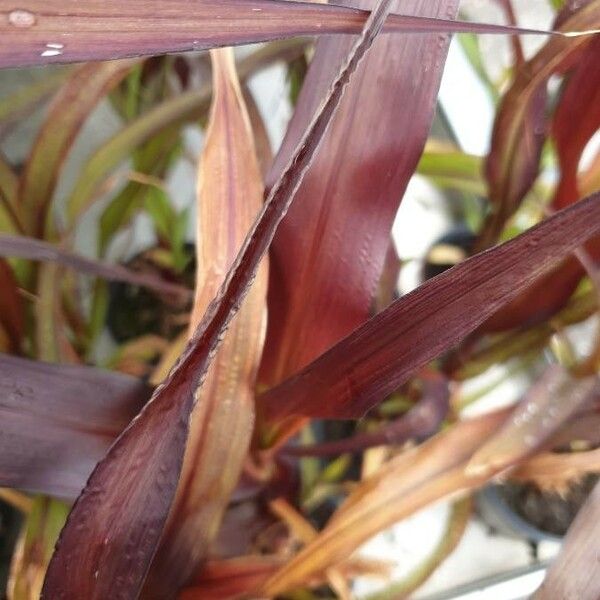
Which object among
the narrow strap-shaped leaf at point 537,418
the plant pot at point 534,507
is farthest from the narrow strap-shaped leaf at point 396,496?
the plant pot at point 534,507

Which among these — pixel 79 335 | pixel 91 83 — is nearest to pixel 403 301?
pixel 91 83

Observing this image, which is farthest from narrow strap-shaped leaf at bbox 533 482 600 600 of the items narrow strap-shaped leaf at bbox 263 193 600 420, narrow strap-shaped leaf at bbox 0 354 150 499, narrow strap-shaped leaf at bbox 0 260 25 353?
narrow strap-shaped leaf at bbox 0 260 25 353

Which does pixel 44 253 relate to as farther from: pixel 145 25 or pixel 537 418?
pixel 537 418

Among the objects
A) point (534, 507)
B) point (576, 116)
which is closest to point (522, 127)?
point (576, 116)

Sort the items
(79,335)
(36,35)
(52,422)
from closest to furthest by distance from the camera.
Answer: (36,35) → (52,422) → (79,335)

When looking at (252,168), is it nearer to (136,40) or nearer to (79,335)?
(136,40)

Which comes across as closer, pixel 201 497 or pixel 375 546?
pixel 201 497

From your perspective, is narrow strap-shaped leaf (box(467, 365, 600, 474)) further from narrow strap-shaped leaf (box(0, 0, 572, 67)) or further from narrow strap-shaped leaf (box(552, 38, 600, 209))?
narrow strap-shaped leaf (box(0, 0, 572, 67))
